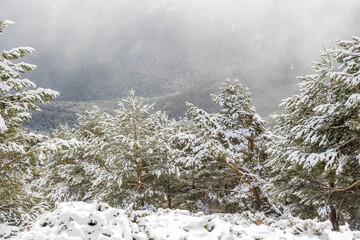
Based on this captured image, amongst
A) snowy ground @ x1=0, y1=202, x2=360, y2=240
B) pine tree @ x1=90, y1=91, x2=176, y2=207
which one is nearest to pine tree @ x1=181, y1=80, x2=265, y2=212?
pine tree @ x1=90, y1=91, x2=176, y2=207

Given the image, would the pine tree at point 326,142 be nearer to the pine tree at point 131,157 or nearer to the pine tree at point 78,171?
the pine tree at point 131,157

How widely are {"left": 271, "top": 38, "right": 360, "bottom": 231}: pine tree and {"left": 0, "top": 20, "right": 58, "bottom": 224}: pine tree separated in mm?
8083

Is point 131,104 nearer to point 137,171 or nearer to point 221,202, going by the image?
point 137,171

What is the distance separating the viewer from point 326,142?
7355 millimetres

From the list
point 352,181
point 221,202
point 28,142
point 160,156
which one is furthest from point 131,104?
point 352,181

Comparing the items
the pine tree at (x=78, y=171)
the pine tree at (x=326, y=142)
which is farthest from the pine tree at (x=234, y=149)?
the pine tree at (x=78, y=171)

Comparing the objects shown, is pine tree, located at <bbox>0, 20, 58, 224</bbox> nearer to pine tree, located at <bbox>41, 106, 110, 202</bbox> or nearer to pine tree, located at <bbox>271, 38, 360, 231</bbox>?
pine tree, located at <bbox>41, 106, 110, 202</bbox>

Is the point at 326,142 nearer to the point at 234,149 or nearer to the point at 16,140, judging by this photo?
the point at 234,149

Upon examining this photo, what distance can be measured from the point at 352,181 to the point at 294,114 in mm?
2872

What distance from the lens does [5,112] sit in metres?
7.00

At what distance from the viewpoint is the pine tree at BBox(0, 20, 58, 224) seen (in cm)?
688

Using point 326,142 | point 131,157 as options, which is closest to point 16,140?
point 131,157

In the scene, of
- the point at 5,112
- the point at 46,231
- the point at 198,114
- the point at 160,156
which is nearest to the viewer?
the point at 46,231

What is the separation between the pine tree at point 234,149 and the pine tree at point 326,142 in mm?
2833
